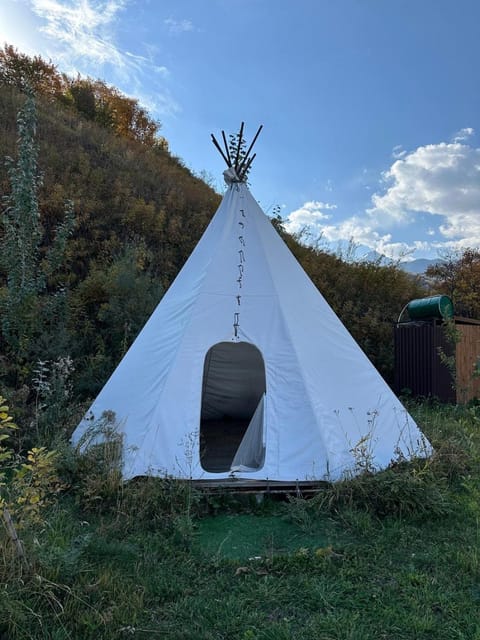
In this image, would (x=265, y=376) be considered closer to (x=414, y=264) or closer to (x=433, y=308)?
(x=433, y=308)

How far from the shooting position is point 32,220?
513cm

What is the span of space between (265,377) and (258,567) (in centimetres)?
189

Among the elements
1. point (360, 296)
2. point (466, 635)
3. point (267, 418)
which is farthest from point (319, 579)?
point (360, 296)

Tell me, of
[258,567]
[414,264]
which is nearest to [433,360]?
[258,567]

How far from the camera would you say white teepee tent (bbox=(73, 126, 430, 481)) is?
11.4ft

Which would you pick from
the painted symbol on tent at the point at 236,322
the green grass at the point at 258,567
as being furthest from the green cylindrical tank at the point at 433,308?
the painted symbol on tent at the point at 236,322

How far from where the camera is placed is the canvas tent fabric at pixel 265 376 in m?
3.47

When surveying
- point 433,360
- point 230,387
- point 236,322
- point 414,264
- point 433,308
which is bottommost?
point 230,387

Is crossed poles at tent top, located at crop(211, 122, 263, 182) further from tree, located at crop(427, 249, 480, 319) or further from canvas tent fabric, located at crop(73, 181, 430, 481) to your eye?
tree, located at crop(427, 249, 480, 319)

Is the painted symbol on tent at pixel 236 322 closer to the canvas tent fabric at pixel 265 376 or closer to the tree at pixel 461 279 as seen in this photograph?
the canvas tent fabric at pixel 265 376

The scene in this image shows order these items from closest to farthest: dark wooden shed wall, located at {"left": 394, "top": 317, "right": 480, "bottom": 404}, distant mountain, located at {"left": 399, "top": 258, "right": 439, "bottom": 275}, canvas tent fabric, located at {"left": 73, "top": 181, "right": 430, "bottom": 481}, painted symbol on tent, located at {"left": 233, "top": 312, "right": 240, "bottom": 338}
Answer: canvas tent fabric, located at {"left": 73, "top": 181, "right": 430, "bottom": 481} → painted symbol on tent, located at {"left": 233, "top": 312, "right": 240, "bottom": 338} → dark wooden shed wall, located at {"left": 394, "top": 317, "right": 480, "bottom": 404} → distant mountain, located at {"left": 399, "top": 258, "right": 439, "bottom": 275}

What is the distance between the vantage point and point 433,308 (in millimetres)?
7688

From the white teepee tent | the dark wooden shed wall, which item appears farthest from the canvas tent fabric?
the dark wooden shed wall

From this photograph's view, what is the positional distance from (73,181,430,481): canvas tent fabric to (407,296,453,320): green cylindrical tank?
405 cm
